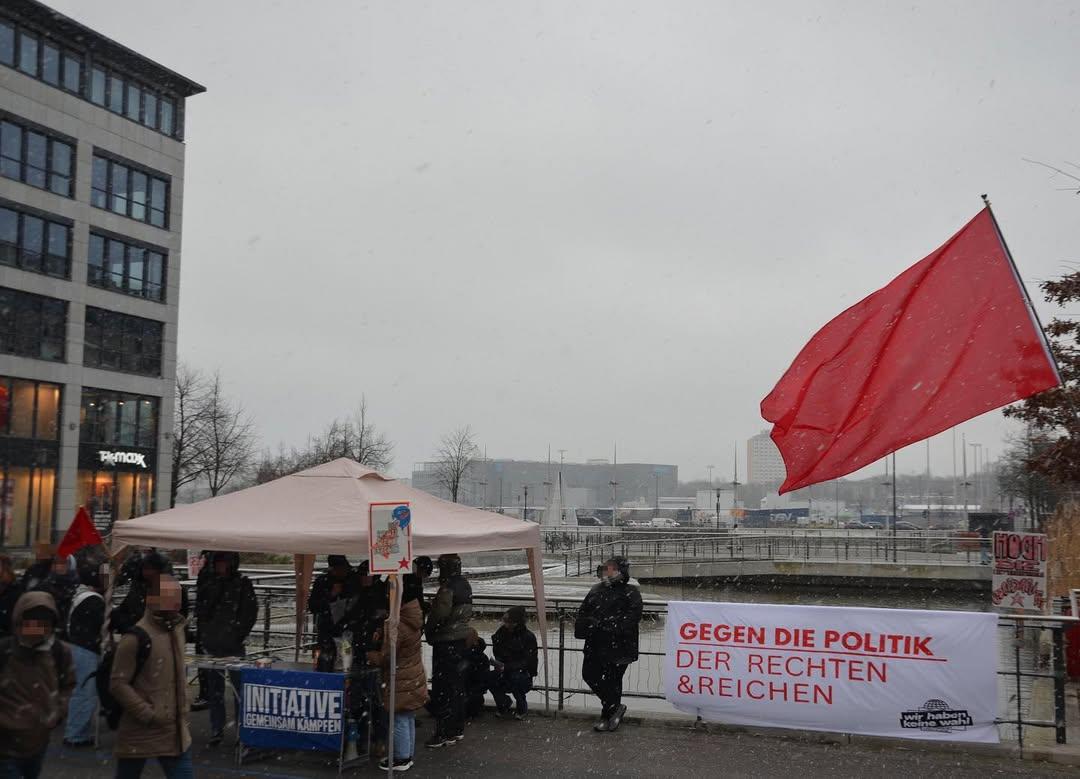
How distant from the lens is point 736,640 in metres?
10.9

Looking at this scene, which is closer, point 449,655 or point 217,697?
point 217,697

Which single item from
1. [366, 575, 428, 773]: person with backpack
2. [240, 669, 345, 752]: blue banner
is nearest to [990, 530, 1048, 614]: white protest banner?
[366, 575, 428, 773]: person with backpack

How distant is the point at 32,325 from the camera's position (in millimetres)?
43156

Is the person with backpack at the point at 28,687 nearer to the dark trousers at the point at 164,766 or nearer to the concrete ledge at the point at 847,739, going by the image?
the dark trousers at the point at 164,766

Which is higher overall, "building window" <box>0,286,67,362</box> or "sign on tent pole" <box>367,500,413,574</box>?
"building window" <box>0,286,67,362</box>

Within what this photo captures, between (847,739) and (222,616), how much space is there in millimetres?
6608

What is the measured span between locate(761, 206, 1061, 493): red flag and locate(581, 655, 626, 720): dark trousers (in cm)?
360

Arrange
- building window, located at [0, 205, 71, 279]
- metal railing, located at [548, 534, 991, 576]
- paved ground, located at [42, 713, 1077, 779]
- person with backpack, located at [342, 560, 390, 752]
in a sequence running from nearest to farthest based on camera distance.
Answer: paved ground, located at [42, 713, 1077, 779] < person with backpack, located at [342, 560, 390, 752] < building window, located at [0, 205, 71, 279] < metal railing, located at [548, 534, 991, 576]

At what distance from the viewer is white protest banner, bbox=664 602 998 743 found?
33.0 feet

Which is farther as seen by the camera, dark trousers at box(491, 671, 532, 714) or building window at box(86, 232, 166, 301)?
building window at box(86, 232, 166, 301)

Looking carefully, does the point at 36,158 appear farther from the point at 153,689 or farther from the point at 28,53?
the point at 153,689

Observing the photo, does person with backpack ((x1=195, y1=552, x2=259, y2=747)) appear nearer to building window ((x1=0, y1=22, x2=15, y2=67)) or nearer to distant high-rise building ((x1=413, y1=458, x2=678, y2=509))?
building window ((x1=0, y1=22, x2=15, y2=67))

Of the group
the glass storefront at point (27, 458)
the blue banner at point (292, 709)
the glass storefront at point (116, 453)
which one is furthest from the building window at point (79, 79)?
the blue banner at point (292, 709)

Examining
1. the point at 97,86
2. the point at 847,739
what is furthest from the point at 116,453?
the point at 847,739
